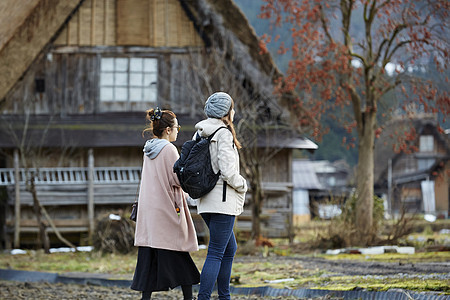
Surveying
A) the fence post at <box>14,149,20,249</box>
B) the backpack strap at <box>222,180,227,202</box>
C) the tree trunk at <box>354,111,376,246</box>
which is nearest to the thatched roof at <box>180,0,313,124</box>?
the tree trunk at <box>354,111,376,246</box>

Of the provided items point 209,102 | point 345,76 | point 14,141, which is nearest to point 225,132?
point 209,102

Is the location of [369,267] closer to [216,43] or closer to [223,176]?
[223,176]

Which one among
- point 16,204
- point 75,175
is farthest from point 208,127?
point 75,175

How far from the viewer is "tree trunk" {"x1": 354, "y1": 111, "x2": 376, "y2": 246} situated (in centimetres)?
1288

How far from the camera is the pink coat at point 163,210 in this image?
5.79 m

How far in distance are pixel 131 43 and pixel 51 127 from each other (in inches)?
101

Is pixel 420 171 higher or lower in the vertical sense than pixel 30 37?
lower

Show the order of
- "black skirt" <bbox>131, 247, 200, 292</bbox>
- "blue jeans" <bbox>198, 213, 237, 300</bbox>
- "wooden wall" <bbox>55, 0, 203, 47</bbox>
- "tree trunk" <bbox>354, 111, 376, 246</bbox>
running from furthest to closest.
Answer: "wooden wall" <bbox>55, 0, 203, 47</bbox>, "tree trunk" <bbox>354, 111, 376, 246</bbox>, "black skirt" <bbox>131, 247, 200, 292</bbox>, "blue jeans" <bbox>198, 213, 237, 300</bbox>

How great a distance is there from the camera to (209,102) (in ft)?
18.3

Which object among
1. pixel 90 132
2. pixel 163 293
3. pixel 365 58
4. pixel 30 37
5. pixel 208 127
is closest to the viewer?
pixel 208 127

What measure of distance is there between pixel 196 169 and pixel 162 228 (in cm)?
73

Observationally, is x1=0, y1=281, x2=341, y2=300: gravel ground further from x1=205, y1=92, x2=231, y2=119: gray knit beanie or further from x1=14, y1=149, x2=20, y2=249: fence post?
x1=14, y1=149, x2=20, y2=249: fence post

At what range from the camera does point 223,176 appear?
532 centimetres

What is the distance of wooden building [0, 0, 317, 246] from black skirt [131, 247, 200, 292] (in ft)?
29.9
